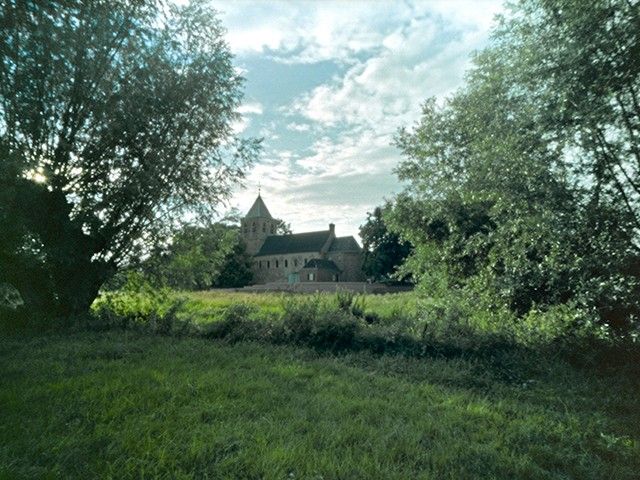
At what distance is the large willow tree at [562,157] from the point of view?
7.71 metres

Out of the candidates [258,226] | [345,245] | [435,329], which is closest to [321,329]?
[435,329]

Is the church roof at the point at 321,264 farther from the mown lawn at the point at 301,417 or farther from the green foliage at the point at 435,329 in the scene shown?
the mown lawn at the point at 301,417

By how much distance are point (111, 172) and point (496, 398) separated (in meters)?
11.6

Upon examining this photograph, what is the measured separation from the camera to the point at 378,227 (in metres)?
54.8

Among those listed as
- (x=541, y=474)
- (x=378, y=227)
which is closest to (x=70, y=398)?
(x=541, y=474)

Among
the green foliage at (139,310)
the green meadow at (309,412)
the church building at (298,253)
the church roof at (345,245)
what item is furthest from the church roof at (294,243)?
the green meadow at (309,412)

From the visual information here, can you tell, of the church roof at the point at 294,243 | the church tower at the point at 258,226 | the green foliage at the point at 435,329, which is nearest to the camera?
the green foliage at the point at 435,329

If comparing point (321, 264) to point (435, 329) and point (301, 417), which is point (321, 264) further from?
point (301, 417)

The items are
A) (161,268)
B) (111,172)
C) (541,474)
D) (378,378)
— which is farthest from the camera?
(161,268)

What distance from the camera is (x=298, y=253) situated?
7425 cm

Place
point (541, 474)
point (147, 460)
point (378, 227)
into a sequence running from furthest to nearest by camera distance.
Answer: point (378, 227), point (541, 474), point (147, 460)

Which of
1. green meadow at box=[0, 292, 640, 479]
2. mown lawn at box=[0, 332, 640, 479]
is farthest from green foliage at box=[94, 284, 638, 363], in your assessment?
mown lawn at box=[0, 332, 640, 479]

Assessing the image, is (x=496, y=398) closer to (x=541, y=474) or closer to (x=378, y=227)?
(x=541, y=474)

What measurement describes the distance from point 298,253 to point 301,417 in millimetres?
69337
